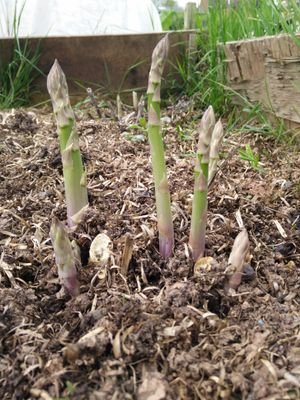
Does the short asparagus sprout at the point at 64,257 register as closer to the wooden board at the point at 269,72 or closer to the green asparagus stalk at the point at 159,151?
the green asparagus stalk at the point at 159,151

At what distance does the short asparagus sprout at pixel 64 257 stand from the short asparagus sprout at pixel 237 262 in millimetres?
341

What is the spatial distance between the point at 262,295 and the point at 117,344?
0.37 m

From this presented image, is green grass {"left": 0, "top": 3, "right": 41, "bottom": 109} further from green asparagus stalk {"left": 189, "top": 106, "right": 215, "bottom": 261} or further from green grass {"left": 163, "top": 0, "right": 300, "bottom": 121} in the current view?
green asparagus stalk {"left": 189, "top": 106, "right": 215, "bottom": 261}

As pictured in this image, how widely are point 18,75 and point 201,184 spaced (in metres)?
1.76

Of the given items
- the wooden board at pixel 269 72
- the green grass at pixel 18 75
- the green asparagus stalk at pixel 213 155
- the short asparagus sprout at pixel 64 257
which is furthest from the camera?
the green grass at pixel 18 75

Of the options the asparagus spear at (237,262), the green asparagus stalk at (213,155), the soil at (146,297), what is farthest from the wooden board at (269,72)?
the asparagus spear at (237,262)

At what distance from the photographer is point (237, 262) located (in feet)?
3.38

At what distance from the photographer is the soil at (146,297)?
838 millimetres

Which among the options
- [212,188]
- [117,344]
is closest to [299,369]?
[117,344]

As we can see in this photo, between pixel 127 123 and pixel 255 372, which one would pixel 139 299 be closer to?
pixel 255 372

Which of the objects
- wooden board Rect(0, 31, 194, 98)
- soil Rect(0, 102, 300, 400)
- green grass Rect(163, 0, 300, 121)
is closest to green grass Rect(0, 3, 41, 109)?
wooden board Rect(0, 31, 194, 98)

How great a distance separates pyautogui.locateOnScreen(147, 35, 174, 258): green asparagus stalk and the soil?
0.05 metres

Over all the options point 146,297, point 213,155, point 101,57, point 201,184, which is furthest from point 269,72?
point 146,297

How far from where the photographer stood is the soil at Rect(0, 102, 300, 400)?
0.84 metres
